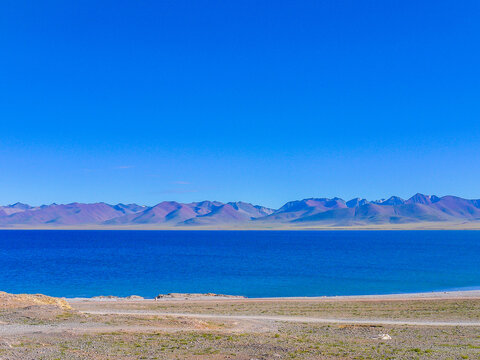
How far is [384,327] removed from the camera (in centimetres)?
3133

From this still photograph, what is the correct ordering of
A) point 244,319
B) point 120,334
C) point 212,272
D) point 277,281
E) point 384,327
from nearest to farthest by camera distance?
point 120,334
point 384,327
point 244,319
point 277,281
point 212,272

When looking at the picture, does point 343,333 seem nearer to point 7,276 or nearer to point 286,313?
point 286,313

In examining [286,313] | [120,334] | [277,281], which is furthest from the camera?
[277,281]

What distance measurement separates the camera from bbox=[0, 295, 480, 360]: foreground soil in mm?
21906

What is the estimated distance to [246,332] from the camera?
2923 cm

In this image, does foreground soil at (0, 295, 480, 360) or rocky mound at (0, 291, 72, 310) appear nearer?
foreground soil at (0, 295, 480, 360)

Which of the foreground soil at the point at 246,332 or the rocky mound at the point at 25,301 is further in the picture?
the rocky mound at the point at 25,301

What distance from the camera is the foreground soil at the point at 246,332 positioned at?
21.9 meters

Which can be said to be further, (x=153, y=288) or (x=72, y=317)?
(x=153, y=288)

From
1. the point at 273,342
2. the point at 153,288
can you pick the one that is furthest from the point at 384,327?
the point at 153,288

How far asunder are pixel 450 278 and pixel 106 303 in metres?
61.4

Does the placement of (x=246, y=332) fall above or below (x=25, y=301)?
below

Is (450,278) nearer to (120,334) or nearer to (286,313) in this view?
(286,313)

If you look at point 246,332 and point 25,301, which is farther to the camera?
point 25,301
